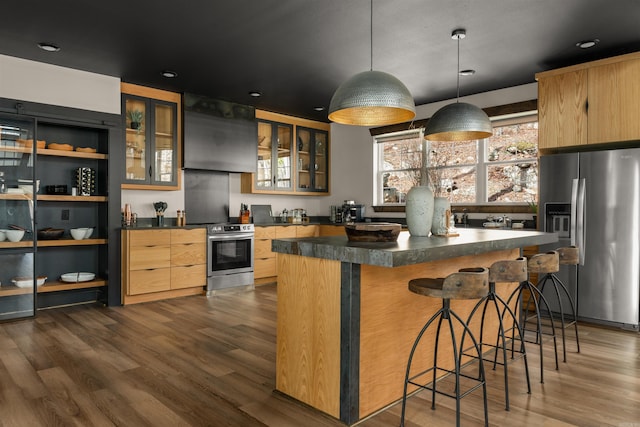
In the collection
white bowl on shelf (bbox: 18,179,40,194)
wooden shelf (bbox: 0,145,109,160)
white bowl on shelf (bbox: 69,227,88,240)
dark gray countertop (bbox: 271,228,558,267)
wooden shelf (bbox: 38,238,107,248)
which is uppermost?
wooden shelf (bbox: 0,145,109,160)

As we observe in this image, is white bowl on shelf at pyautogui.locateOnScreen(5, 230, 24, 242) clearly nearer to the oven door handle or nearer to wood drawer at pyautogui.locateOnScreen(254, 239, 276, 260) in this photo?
the oven door handle

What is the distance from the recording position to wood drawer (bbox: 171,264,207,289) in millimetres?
5449

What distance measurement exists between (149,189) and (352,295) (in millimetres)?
4143

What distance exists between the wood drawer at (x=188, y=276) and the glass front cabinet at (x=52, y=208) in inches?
30.5

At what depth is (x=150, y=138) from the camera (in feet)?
18.2

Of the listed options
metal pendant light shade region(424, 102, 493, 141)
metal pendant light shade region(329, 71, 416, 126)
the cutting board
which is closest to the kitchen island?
metal pendant light shade region(329, 71, 416, 126)

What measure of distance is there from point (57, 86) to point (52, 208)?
138 centimetres

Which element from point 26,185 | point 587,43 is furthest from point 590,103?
point 26,185

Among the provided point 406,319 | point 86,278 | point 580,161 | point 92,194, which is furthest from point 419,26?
point 86,278

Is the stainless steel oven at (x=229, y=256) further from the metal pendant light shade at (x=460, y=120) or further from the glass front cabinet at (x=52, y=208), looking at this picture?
the metal pendant light shade at (x=460, y=120)

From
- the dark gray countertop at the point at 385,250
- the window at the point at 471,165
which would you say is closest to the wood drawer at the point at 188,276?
the window at the point at 471,165

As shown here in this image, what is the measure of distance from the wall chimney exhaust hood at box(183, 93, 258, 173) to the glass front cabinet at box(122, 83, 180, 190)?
6.8 inches

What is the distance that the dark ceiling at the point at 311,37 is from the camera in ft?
11.1

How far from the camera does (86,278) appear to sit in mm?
5047
